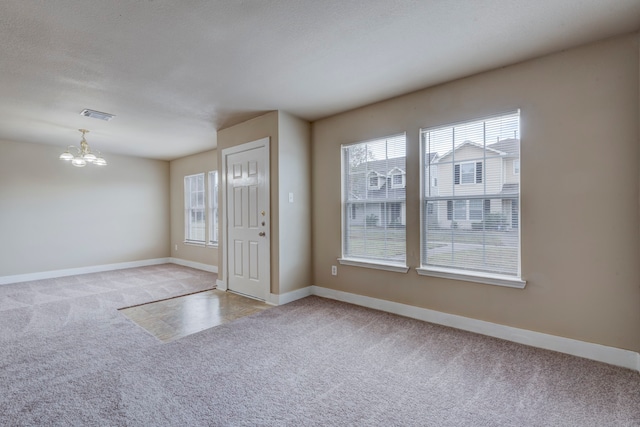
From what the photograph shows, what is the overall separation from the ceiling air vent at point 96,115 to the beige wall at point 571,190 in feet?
13.3

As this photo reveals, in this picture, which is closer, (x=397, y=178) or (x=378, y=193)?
(x=397, y=178)

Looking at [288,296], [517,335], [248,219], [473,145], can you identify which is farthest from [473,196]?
[248,219]

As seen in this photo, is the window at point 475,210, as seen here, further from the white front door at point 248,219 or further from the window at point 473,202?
the white front door at point 248,219

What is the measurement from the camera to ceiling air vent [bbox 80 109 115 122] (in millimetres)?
3815

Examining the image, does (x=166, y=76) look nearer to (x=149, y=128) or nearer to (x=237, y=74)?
(x=237, y=74)

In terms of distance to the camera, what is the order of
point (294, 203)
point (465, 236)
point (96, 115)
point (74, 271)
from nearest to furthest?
point (465, 236)
point (96, 115)
point (294, 203)
point (74, 271)

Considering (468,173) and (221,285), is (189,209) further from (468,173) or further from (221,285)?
(468,173)

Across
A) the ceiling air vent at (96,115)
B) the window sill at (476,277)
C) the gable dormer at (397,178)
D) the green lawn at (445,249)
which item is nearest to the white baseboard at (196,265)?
the ceiling air vent at (96,115)

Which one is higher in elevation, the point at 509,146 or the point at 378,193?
the point at 509,146

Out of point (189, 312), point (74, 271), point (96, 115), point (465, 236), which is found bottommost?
point (189, 312)

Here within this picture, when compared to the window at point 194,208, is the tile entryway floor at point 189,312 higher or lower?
lower

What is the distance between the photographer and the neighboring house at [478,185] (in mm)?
2826

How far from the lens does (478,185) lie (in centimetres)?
299

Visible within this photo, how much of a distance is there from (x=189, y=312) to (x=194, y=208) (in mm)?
3454
